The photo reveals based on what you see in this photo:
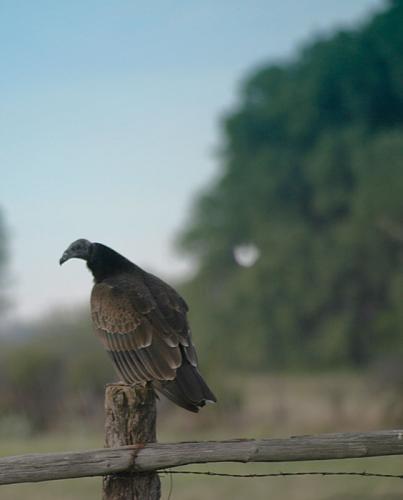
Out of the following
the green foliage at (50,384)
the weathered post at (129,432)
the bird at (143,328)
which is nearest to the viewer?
the weathered post at (129,432)

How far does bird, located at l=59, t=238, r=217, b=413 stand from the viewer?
4.77 m

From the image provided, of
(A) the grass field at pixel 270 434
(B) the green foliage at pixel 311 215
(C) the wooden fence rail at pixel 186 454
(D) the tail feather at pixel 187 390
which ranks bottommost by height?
(C) the wooden fence rail at pixel 186 454

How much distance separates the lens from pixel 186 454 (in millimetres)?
4164

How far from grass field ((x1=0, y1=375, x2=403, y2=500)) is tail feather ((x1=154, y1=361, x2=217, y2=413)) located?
252 inches

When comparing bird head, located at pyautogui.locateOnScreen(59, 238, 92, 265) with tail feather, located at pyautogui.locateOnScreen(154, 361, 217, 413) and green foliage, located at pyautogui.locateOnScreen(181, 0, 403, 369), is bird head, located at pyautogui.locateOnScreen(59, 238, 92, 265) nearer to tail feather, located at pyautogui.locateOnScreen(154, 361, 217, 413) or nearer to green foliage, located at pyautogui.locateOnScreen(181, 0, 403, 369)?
tail feather, located at pyautogui.locateOnScreen(154, 361, 217, 413)

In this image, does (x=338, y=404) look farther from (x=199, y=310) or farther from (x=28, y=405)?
(x=199, y=310)

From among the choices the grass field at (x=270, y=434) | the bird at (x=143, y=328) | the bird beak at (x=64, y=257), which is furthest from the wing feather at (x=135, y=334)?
the grass field at (x=270, y=434)

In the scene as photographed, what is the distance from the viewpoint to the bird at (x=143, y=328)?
477cm

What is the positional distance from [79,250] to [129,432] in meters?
1.75

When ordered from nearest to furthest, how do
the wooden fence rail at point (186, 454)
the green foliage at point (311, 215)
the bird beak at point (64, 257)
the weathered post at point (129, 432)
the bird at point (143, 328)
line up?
the wooden fence rail at point (186, 454)
the weathered post at point (129, 432)
the bird at point (143, 328)
the bird beak at point (64, 257)
the green foliage at point (311, 215)

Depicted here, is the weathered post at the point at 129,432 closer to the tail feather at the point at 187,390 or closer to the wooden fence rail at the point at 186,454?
the wooden fence rail at the point at 186,454

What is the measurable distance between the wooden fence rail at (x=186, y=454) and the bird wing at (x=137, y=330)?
0.66 m

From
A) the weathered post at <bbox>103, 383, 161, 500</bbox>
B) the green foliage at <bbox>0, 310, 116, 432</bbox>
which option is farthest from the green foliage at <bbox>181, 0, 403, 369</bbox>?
the weathered post at <bbox>103, 383, 161, 500</bbox>

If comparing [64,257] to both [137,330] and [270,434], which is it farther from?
[270,434]
